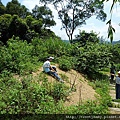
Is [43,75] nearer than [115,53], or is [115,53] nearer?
[43,75]

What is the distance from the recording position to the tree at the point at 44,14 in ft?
100

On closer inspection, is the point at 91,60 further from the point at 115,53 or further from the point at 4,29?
the point at 4,29

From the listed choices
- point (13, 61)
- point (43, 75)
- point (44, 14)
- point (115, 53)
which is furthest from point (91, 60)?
point (44, 14)

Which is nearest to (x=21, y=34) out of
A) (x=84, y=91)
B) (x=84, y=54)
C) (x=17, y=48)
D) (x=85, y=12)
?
(x=85, y=12)

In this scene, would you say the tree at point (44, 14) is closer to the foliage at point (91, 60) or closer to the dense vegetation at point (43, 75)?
the dense vegetation at point (43, 75)

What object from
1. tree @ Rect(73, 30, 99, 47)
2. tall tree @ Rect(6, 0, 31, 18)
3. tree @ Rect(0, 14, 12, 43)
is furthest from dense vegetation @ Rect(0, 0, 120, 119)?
tall tree @ Rect(6, 0, 31, 18)

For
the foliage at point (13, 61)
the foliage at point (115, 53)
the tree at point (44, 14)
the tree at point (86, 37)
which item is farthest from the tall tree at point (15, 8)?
the foliage at point (13, 61)

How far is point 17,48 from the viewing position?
8.96 meters

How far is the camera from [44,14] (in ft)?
102

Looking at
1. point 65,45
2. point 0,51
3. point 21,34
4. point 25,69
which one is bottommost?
point 25,69

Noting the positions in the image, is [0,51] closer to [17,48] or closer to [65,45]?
[17,48]

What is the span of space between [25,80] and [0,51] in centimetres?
265

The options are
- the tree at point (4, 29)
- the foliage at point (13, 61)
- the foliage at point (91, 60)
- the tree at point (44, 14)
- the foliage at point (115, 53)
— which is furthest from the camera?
the tree at point (44, 14)

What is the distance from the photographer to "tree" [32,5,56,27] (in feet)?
100
